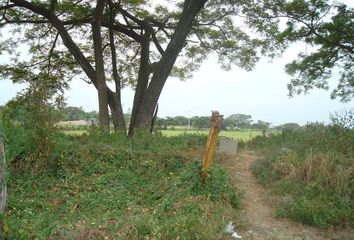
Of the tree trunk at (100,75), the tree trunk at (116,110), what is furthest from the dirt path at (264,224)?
the tree trunk at (116,110)

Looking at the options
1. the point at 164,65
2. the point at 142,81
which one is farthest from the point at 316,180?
the point at 142,81

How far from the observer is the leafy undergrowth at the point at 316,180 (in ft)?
18.0

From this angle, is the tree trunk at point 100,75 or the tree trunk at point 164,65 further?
the tree trunk at point 100,75

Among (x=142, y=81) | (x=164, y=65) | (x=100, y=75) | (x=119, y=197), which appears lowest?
(x=119, y=197)

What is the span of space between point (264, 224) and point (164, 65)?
775cm

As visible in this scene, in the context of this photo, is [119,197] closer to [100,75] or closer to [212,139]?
[212,139]

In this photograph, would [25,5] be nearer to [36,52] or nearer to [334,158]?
[36,52]

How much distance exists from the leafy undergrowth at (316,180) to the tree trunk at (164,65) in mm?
4854

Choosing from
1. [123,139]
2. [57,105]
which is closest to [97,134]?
[123,139]

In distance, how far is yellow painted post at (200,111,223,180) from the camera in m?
5.62

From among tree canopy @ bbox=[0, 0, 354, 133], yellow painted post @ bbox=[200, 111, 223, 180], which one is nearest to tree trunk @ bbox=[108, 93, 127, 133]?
tree canopy @ bbox=[0, 0, 354, 133]

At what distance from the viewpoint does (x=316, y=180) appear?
6.56 meters

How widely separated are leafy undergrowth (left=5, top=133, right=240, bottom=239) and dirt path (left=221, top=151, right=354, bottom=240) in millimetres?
254

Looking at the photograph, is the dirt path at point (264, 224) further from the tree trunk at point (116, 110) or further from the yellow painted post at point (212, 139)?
the tree trunk at point (116, 110)
